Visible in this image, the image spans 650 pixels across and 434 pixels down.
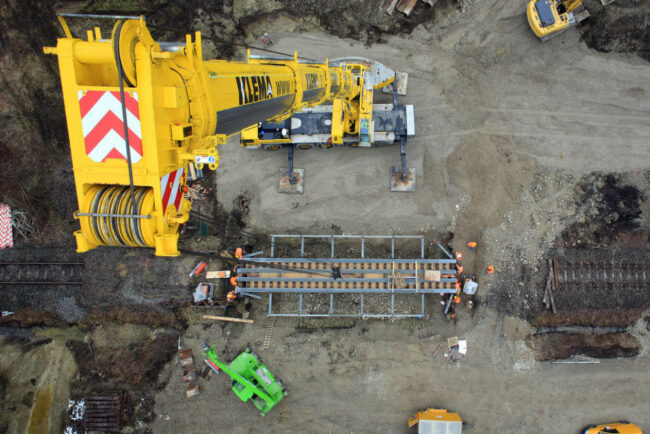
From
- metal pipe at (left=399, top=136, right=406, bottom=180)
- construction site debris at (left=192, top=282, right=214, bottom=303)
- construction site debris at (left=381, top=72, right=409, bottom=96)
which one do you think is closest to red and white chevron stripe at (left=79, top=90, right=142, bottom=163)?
construction site debris at (left=192, top=282, right=214, bottom=303)

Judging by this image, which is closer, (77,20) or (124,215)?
(124,215)

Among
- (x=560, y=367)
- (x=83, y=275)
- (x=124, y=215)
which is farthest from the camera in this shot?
(x=83, y=275)

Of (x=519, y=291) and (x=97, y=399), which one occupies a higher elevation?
(x=519, y=291)

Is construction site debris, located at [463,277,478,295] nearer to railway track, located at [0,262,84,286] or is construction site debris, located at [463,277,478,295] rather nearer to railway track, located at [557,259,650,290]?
railway track, located at [557,259,650,290]

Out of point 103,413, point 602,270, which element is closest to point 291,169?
point 103,413

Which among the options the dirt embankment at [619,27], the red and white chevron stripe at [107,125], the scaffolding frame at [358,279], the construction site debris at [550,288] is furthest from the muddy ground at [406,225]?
the red and white chevron stripe at [107,125]

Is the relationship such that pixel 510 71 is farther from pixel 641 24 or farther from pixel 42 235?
pixel 42 235

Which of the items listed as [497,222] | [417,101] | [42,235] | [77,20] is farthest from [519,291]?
[77,20]

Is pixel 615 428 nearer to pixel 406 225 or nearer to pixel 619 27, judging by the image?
pixel 406 225
